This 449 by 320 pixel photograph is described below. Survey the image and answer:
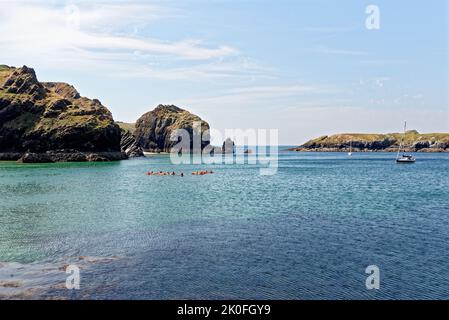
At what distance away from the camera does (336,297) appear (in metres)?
26.1

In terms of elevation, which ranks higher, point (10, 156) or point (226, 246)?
point (10, 156)

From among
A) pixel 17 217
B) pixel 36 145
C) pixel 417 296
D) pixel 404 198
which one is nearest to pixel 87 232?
pixel 17 217

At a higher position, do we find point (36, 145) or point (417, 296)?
point (36, 145)

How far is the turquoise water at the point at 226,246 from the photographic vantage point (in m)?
27.7

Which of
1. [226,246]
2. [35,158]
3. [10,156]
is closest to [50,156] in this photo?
[35,158]

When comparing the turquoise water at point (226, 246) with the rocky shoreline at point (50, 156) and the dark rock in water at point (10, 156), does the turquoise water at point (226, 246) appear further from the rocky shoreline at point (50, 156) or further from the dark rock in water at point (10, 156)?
the dark rock in water at point (10, 156)

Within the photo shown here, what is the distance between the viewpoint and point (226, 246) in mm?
38531

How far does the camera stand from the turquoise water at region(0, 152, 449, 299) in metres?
27.7

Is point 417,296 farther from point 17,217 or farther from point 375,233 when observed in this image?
point 17,217

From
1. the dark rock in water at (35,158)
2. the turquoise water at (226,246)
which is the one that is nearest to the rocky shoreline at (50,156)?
the dark rock in water at (35,158)

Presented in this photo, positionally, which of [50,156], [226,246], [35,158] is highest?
[50,156]

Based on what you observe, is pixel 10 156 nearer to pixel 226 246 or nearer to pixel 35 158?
pixel 35 158

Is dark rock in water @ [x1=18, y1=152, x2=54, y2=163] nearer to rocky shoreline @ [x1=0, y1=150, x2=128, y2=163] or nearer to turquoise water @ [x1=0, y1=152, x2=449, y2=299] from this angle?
rocky shoreline @ [x1=0, y1=150, x2=128, y2=163]
